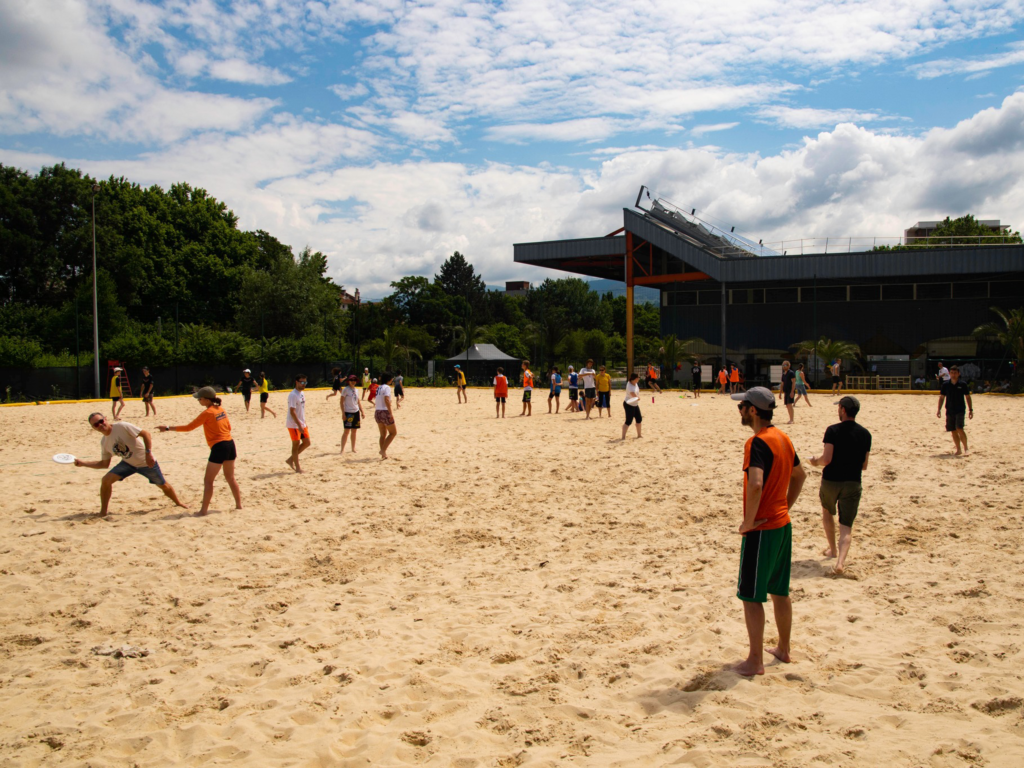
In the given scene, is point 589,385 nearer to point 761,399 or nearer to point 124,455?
point 124,455

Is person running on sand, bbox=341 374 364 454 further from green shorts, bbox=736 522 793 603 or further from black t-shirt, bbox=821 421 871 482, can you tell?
green shorts, bbox=736 522 793 603

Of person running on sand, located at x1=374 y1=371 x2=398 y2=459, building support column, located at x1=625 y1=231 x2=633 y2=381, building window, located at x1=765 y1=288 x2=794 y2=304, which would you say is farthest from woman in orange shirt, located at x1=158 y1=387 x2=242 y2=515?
building window, located at x1=765 y1=288 x2=794 y2=304

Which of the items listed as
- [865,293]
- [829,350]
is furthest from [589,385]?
[865,293]

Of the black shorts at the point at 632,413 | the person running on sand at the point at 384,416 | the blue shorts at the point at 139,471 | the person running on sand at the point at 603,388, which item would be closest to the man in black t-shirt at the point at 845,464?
the blue shorts at the point at 139,471

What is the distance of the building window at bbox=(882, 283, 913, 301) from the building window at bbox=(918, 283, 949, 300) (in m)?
0.51

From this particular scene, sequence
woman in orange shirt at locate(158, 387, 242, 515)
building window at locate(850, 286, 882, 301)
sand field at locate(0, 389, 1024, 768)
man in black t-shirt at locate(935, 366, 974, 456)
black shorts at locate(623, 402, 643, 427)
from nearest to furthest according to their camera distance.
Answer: sand field at locate(0, 389, 1024, 768), woman in orange shirt at locate(158, 387, 242, 515), man in black t-shirt at locate(935, 366, 974, 456), black shorts at locate(623, 402, 643, 427), building window at locate(850, 286, 882, 301)

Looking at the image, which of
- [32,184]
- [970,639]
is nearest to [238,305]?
[32,184]

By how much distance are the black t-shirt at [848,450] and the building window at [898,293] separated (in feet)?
129

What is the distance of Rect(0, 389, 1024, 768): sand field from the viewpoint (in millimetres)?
3713

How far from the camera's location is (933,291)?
39969mm

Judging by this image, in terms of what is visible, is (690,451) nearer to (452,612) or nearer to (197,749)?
(452,612)

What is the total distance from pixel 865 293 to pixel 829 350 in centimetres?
813

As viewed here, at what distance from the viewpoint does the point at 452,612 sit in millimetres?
5605

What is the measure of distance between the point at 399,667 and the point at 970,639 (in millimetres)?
3808
